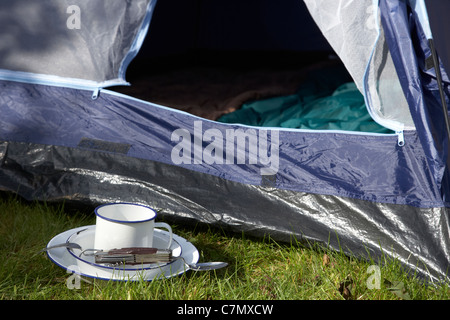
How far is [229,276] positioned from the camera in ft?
4.41

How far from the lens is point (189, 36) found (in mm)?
2934

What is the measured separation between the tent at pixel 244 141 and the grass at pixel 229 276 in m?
0.05

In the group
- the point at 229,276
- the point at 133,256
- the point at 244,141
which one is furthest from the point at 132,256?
the point at 244,141

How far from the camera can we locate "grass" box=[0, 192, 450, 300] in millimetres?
1203

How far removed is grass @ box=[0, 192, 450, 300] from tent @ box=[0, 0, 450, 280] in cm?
5

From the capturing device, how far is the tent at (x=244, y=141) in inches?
54.4

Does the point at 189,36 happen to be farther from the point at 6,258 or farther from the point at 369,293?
the point at 369,293

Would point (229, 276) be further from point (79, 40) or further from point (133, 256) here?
point (79, 40)

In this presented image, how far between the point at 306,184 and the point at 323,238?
15 cm

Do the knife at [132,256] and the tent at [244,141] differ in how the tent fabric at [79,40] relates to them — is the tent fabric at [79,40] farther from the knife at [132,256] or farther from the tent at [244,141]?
the knife at [132,256]

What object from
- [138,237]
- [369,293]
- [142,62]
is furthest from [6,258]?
[142,62]

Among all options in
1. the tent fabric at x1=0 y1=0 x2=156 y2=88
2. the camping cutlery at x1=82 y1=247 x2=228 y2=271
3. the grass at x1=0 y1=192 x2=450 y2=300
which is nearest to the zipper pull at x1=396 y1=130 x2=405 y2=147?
the grass at x1=0 y1=192 x2=450 y2=300

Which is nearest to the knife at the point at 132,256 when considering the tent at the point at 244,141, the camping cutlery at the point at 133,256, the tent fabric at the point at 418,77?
the camping cutlery at the point at 133,256

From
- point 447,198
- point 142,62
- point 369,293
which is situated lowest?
point 369,293
